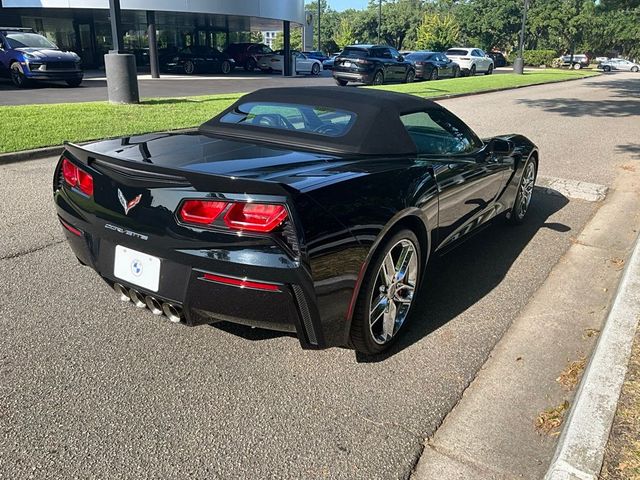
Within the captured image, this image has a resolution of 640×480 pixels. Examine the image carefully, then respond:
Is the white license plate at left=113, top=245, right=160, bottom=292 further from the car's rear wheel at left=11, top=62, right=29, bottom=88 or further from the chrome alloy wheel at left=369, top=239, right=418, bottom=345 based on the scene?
the car's rear wheel at left=11, top=62, right=29, bottom=88

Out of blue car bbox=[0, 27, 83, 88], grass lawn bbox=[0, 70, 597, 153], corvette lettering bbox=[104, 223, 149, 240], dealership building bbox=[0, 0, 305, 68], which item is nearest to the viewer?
corvette lettering bbox=[104, 223, 149, 240]

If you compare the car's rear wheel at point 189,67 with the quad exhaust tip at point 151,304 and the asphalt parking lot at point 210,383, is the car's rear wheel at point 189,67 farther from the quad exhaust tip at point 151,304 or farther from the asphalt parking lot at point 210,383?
the quad exhaust tip at point 151,304

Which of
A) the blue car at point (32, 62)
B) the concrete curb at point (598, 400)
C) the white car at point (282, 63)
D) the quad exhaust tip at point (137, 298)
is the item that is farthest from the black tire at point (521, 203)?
the white car at point (282, 63)

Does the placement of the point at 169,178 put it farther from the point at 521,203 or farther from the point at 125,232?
the point at 521,203

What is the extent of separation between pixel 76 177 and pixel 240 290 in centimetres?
130

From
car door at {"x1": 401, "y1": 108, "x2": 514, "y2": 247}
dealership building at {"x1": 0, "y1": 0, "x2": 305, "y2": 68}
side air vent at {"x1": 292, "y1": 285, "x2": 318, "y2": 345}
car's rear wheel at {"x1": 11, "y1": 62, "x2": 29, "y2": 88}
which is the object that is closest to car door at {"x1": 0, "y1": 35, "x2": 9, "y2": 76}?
car's rear wheel at {"x1": 11, "y1": 62, "x2": 29, "y2": 88}

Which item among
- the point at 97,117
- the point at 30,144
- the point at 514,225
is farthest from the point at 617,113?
the point at 30,144

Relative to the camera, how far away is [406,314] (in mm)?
3367

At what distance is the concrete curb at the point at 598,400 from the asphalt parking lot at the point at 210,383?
0.57 meters

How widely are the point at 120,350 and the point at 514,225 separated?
3.98 meters

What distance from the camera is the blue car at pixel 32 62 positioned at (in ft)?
53.1

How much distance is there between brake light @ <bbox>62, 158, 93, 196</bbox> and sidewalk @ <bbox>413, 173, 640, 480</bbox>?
2167mm

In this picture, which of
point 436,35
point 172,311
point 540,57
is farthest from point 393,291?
point 540,57

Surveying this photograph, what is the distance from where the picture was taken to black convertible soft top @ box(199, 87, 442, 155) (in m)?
3.34
